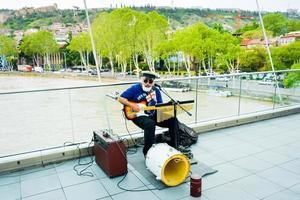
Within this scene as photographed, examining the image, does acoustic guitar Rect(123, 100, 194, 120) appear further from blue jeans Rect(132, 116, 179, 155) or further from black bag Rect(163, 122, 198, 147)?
black bag Rect(163, 122, 198, 147)

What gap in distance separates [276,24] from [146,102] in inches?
1705

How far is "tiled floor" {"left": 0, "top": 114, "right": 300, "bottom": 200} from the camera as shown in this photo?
229 centimetres

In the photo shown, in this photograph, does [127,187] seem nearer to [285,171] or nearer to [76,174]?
[76,174]

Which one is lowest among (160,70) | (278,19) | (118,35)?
(160,70)

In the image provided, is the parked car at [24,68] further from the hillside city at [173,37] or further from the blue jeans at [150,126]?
the blue jeans at [150,126]

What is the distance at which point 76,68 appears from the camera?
43.1 metres

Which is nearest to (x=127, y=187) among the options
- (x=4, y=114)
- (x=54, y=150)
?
(x=54, y=150)

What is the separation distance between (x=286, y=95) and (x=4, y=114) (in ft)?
17.1

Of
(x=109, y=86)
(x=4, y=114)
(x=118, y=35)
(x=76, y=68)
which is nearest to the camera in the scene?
(x=4, y=114)

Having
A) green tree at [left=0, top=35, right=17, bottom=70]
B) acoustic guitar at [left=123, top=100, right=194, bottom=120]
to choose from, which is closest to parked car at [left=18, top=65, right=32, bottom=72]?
green tree at [left=0, top=35, right=17, bottom=70]

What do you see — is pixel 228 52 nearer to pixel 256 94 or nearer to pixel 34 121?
pixel 256 94

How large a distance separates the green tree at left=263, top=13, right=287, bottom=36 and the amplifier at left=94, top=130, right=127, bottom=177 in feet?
140

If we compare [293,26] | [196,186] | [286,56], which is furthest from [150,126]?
[293,26]

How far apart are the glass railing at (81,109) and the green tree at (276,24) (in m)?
40.0
